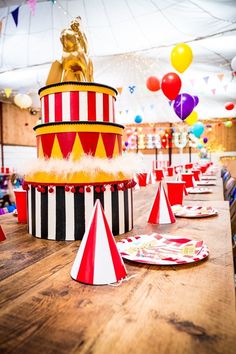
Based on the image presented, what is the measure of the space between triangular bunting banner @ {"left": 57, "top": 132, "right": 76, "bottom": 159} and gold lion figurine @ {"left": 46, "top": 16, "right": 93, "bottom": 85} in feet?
1.26

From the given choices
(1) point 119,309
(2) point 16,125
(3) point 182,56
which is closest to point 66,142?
(1) point 119,309

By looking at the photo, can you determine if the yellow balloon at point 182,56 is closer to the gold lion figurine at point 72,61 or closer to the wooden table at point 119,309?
the gold lion figurine at point 72,61

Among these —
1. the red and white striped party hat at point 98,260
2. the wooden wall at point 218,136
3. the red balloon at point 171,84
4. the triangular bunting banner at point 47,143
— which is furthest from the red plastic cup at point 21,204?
the wooden wall at point 218,136

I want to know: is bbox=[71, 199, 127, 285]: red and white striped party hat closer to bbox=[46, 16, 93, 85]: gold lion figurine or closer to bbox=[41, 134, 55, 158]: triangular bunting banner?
bbox=[41, 134, 55, 158]: triangular bunting banner

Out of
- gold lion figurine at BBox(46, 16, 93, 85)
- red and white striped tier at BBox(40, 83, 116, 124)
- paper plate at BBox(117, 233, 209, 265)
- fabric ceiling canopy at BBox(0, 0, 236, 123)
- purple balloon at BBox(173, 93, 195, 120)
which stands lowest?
paper plate at BBox(117, 233, 209, 265)

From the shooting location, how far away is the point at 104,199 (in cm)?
115

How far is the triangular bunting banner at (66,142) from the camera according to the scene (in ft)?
3.85

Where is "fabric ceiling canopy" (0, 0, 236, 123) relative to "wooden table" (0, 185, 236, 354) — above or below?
above

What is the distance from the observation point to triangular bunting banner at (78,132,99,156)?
3.87 ft

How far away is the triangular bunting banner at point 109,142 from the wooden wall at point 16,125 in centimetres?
1183

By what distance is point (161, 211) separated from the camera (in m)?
1.40

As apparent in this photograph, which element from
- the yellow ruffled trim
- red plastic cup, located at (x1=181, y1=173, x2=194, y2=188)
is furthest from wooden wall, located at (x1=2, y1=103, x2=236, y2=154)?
the yellow ruffled trim

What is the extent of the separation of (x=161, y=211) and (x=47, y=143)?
0.62 m

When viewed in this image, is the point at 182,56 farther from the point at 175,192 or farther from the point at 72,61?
the point at 72,61
